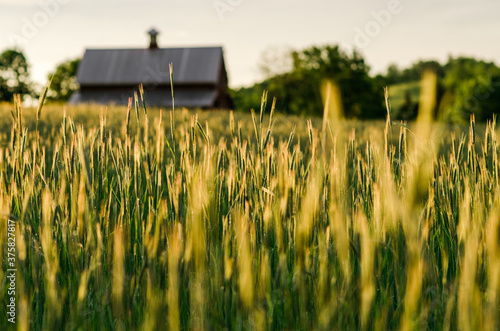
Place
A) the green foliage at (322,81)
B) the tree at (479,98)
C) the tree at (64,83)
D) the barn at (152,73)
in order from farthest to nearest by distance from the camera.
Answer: the tree at (64,83) → the tree at (479,98) → the green foliage at (322,81) → the barn at (152,73)

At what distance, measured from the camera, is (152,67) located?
28969 millimetres

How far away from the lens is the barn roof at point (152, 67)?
28328 mm

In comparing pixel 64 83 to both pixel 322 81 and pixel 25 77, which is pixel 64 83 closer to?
pixel 25 77

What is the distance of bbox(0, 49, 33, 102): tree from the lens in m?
48.9

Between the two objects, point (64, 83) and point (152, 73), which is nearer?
point (152, 73)

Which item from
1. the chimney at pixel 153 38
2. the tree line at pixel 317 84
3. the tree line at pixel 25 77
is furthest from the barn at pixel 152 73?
the tree line at pixel 25 77

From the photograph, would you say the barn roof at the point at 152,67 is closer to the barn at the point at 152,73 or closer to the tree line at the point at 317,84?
the barn at the point at 152,73

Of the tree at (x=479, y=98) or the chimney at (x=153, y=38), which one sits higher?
the chimney at (x=153, y=38)

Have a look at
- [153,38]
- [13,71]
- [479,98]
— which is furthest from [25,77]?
[479,98]

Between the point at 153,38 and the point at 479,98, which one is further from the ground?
the point at 153,38

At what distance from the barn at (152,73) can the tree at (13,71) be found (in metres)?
23.8

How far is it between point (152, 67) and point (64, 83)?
2637cm

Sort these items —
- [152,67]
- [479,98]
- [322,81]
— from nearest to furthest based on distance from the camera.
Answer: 1. [152,67]
2. [322,81]
3. [479,98]

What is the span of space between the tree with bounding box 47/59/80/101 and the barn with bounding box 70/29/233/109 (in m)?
22.3
